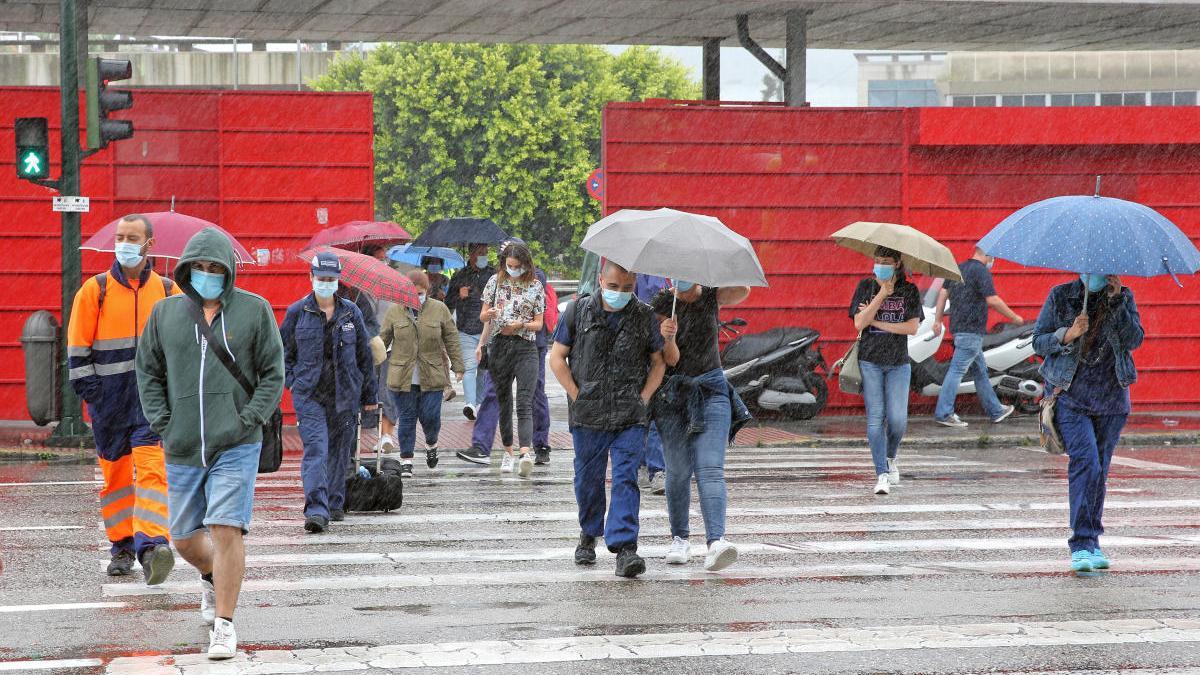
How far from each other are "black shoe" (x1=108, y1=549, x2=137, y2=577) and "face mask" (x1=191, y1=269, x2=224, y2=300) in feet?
7.15

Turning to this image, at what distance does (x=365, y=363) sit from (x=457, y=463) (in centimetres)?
354

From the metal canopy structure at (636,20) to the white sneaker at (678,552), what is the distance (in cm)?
987

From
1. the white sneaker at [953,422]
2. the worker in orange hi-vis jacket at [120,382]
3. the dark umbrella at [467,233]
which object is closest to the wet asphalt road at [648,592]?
the worker in orange hi-vis jacket at [120,382]

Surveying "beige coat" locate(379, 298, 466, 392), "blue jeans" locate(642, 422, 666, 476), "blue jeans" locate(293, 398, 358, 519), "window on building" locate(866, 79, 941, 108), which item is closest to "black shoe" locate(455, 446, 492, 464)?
"beige coat" locate(379, 298, 466, 392)

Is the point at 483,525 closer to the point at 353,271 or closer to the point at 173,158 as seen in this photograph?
the point at 353,271

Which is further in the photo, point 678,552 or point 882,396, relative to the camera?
point 882,396

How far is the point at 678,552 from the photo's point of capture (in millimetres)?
8312

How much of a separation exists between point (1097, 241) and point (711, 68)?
1210cm

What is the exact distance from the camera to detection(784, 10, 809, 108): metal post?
17.6m

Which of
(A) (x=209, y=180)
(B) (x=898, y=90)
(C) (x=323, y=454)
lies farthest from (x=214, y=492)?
(B) (x=898, y=90)

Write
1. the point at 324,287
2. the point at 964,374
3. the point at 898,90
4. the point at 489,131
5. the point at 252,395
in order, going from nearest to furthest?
the point at 252,395 → the point at 324,287 → the point at 964,374 → the point at 489,131 → the point at 898,90

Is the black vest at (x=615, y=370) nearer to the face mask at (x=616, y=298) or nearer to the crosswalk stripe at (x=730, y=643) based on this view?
the face mask at (x=616, y=298)

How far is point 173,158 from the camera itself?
16.5 metres

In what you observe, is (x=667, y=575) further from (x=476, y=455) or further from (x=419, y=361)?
(x=476, y=455)
